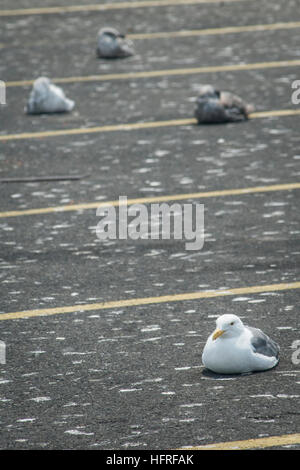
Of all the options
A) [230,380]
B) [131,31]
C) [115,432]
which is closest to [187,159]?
[230,380]

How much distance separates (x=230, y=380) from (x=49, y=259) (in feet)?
7.30

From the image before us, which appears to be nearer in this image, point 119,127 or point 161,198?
point 161,198

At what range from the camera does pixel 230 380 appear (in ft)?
16.1

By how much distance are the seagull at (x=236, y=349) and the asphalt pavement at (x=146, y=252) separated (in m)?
0.06

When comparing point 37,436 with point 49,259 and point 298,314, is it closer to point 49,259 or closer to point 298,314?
point 298,314

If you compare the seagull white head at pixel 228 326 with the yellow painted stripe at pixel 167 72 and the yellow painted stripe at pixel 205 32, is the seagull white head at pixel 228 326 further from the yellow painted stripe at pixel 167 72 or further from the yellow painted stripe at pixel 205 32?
the yellow painted stripe at pixel 205 32

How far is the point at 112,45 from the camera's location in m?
12.6

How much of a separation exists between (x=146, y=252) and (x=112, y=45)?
6.31m

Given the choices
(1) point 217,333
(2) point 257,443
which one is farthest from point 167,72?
(2) point 257,443

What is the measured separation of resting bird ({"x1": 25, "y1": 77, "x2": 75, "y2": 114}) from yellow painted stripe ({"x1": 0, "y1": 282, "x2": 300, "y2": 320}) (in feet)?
16.0

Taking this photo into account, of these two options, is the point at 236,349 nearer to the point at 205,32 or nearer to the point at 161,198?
the point at 161,198

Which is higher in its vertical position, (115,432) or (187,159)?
(187,159)

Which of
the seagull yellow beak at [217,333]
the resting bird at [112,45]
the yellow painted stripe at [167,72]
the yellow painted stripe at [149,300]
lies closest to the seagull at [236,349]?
the seagull yellow beak at [217,333]

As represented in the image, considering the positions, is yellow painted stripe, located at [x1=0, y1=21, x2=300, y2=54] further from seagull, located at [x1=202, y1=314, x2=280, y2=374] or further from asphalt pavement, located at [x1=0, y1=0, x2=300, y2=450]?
seagull, located at [x1=202, y1=314, x2=280, y2=374]
